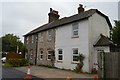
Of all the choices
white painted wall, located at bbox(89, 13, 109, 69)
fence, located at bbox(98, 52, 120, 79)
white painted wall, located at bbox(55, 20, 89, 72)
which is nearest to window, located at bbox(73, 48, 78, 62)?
white painted wall, located at bbox(55, 20, 89, 72)

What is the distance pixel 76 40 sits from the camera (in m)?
21.4

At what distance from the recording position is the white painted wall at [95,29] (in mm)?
19828

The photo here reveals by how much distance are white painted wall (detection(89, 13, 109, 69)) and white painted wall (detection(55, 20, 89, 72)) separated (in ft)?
1.44

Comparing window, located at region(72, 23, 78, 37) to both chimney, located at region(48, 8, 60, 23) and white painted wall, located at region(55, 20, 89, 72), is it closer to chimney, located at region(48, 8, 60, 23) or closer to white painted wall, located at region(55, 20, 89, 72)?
white painted wall, located at region(55, 20, 89, 72)

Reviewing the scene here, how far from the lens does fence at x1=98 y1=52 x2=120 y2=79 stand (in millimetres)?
12312

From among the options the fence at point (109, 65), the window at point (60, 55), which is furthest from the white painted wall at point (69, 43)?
the fence at point (109, 65)

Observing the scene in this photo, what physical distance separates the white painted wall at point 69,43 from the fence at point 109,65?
6.46 metres

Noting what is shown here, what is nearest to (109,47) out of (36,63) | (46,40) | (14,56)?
(46,40)

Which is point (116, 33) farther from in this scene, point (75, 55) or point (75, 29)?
point (75, 29)

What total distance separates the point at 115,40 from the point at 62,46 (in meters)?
8.86

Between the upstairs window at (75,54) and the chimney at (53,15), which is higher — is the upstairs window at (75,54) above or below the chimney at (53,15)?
below

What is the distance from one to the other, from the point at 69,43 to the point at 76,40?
1348 mm

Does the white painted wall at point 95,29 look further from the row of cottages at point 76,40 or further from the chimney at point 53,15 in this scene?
the chimney at point 53,15

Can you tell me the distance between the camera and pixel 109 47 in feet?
62.5
